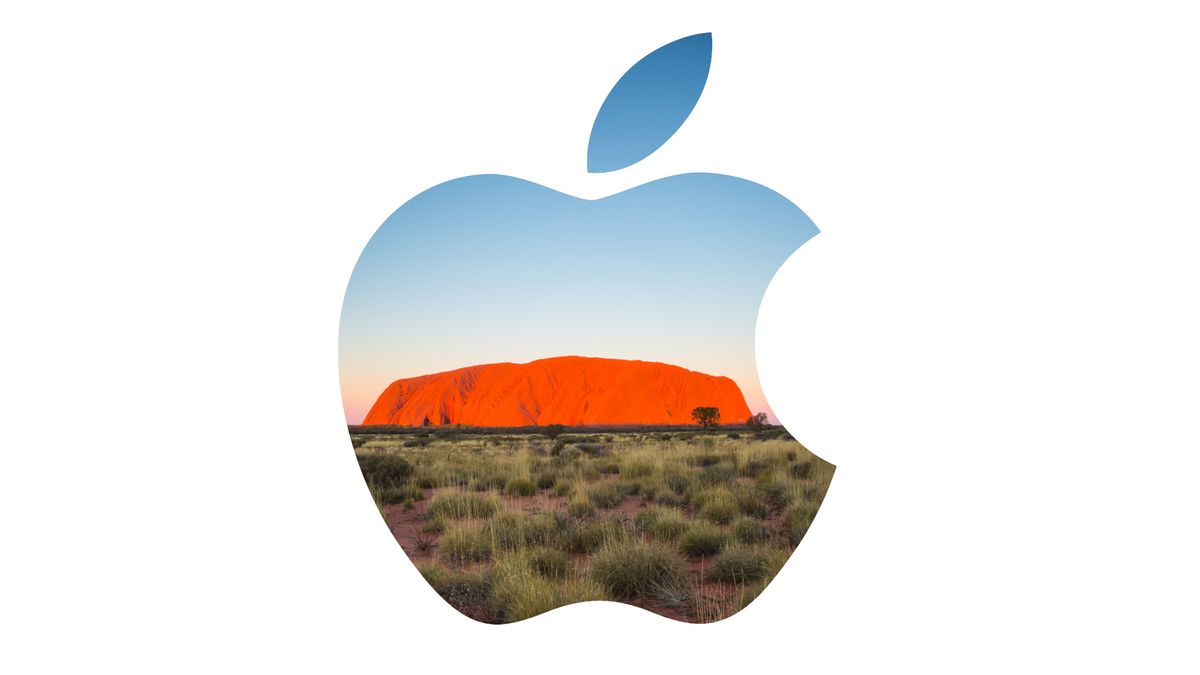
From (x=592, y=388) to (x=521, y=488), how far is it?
2.96 ft

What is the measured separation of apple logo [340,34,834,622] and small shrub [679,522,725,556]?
0.04 feet

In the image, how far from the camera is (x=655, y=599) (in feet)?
18.6

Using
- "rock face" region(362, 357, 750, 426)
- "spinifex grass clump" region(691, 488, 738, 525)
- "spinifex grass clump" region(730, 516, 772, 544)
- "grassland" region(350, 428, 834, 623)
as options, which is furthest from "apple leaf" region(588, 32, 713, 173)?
"spinifex grass clump" region(730, 516, 772, 544)

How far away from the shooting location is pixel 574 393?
232 inches

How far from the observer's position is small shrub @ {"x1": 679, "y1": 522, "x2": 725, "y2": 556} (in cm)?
566

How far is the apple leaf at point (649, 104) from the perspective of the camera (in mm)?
5918

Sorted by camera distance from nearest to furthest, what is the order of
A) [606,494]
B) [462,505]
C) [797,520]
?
[797,520], [606,494], [462,505]

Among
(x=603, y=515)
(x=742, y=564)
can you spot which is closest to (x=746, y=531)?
(x=742, y=564)

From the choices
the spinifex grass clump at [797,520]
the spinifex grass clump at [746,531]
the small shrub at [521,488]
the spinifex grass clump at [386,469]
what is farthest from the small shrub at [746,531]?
the spinifex grass clump at [386,469]

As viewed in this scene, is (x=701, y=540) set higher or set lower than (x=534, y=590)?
higher

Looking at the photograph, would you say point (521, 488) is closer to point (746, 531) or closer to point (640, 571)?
point (640, 571)

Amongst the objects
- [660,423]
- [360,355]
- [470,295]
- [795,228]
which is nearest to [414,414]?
[360,355]

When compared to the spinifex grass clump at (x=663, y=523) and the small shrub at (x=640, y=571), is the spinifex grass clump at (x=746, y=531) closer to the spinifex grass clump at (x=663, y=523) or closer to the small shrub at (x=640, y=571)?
the spinifex grass clump at (x=663, y=523)

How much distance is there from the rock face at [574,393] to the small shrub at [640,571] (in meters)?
0.91
